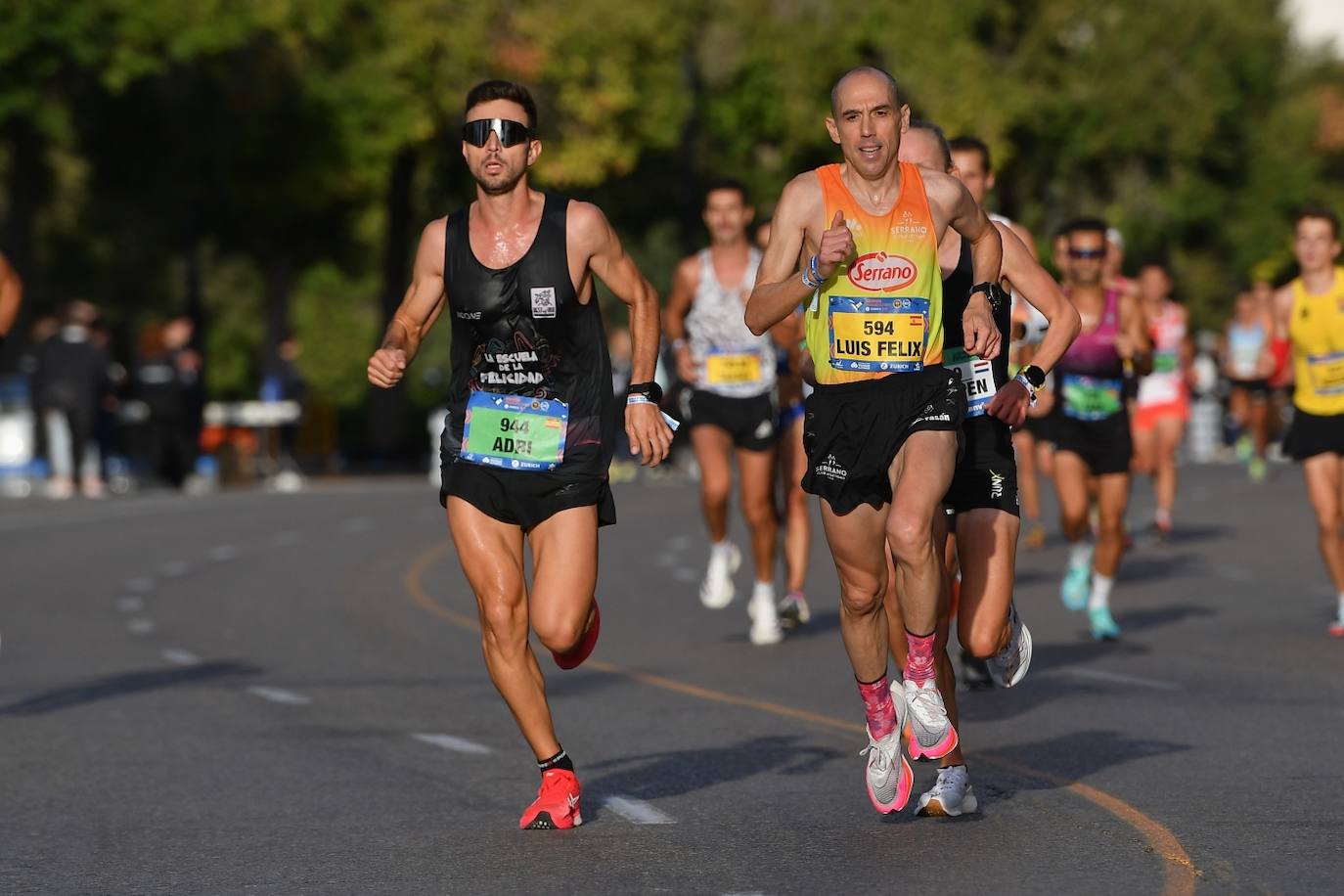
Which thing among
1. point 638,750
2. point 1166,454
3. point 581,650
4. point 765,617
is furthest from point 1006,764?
point 1166,454

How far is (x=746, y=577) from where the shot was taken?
18.6m

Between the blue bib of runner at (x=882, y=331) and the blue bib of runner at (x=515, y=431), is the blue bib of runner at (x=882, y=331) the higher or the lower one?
the higher one

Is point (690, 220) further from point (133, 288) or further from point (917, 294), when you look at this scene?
point (917, 294)

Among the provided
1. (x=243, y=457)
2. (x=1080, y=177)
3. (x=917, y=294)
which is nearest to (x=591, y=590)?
(x=917, y=294)

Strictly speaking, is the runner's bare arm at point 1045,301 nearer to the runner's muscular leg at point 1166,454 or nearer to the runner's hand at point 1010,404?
the runner's hand at point 1010,404

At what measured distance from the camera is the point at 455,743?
995 centimetres

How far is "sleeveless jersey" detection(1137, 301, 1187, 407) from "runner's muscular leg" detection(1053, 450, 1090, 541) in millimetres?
6977

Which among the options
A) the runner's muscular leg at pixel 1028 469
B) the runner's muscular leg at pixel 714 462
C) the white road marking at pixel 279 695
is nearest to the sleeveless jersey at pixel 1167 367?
the runner's muscular leg at pixel 1028 469

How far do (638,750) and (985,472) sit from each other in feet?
6.68

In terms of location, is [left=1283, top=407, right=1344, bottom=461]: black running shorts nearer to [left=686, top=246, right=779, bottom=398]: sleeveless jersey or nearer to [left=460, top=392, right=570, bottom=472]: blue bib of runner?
[left=686, top=246, right=779, bottom=398]: sleeveless jersey

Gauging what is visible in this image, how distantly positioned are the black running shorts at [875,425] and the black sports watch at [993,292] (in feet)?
0.97

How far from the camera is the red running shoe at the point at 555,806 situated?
25.4 ft

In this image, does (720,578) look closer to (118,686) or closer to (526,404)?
(118,686)

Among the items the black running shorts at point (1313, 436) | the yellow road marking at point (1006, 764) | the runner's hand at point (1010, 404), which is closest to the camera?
the yellow road marking at point (1006, 764)
